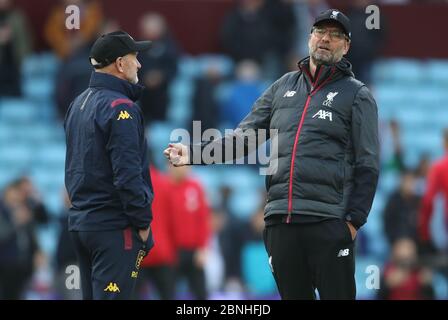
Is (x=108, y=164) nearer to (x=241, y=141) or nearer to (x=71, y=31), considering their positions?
(x=241, y=141)

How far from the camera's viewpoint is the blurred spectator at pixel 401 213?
53.7 ft

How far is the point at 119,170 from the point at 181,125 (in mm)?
10125

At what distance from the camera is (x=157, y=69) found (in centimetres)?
1795

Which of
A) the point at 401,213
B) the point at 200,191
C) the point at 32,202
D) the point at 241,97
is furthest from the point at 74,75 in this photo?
the point at 401,213

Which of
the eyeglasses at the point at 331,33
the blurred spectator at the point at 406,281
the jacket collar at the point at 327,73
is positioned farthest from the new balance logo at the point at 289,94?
the blurred spectator at the point at 406,281

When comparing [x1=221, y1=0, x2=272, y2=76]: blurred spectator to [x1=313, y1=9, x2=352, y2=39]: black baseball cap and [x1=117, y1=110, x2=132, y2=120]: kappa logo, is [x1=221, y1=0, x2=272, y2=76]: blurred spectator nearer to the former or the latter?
[x1=313, y1=9, x2=352, y2=39]: black baseball cap

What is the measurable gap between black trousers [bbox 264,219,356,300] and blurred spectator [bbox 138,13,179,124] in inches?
368

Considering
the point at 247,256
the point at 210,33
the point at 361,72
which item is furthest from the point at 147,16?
the point at 247,256

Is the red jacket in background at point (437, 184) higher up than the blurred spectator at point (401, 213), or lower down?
higher up

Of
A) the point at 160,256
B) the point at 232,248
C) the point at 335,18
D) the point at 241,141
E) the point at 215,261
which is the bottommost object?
the point at 215,261

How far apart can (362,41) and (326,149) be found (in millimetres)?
10439

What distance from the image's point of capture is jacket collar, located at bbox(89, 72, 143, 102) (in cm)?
888

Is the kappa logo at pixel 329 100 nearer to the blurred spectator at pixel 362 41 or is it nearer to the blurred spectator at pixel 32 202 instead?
the blurred spectator at pixel 32 202

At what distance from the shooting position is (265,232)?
8820 millimetres
